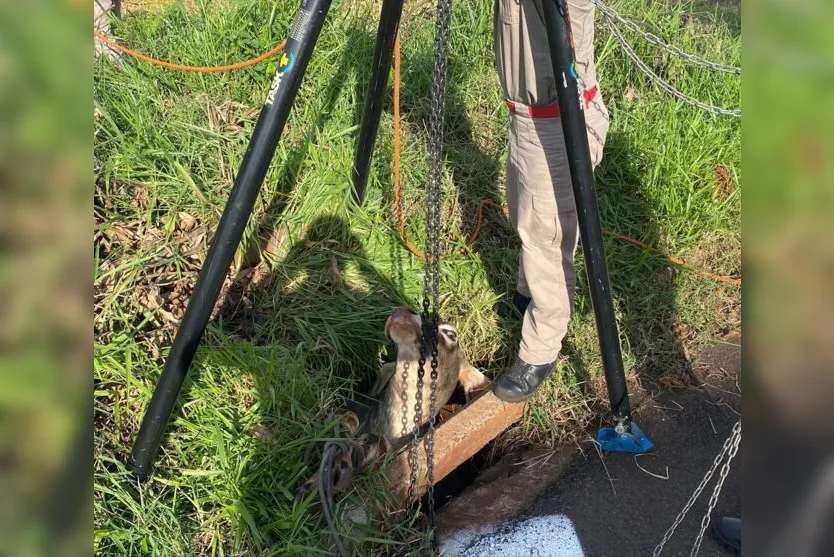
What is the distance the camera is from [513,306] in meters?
3.40

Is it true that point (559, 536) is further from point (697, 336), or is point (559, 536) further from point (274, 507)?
point (697, 336)

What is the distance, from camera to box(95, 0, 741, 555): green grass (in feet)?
8.00

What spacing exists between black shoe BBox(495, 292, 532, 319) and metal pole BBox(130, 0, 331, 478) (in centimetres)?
155

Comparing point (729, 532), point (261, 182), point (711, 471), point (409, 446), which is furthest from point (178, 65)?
point (729, 532)

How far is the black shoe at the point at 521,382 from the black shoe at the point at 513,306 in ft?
1.61

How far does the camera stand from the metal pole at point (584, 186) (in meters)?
2.21

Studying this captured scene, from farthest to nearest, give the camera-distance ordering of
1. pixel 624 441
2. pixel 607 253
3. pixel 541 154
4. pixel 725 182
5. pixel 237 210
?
pixel 725 182 → pixel 607 253 → pixel 624 441 → pixel 541 154 → pixel 237 210

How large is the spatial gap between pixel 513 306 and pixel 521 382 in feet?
1.72

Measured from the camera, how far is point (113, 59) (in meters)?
3.67

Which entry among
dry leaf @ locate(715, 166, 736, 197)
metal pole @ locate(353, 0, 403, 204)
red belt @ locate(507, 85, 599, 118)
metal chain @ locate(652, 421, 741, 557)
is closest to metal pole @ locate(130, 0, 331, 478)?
metal pole @ locate(353, 0, 403, 204)

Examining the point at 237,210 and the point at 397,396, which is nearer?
the point at 237,210

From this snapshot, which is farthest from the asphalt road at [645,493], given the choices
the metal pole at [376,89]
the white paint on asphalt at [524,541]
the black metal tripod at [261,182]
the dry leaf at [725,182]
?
the metal pole at [376,89]

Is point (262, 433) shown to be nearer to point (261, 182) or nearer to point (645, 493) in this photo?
point (261, 182)
